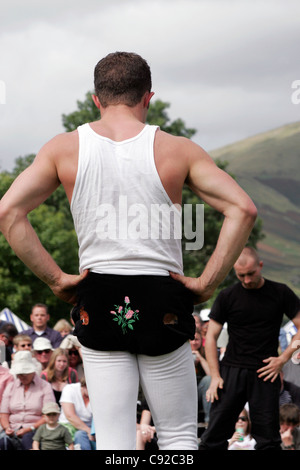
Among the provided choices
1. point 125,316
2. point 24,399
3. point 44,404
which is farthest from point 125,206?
point 24,399

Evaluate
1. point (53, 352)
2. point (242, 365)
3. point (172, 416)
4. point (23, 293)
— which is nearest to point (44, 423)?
point (53, 352)

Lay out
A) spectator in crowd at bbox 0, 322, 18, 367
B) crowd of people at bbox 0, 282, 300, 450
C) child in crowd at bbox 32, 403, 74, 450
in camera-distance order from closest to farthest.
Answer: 1. crowd of people at bbox 0, 282, 300, 450
2. child in crowd at bbox 32, 403, 74, 450
3. spectator in crowd at bbox 0, 322, 18, 367

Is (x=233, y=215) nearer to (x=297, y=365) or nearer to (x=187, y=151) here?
(x=187, y=151)

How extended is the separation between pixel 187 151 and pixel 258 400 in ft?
15.1

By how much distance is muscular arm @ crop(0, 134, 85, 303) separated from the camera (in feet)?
11.4

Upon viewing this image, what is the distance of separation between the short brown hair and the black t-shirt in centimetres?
441

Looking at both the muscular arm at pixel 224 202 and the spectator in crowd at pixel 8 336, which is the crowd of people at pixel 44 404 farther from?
the muscular arm at pixel 224 202

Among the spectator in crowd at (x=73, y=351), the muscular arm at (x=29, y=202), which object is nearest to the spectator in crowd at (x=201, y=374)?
the spectator in crowd at (x=73, y=351)

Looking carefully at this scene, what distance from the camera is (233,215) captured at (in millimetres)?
3484

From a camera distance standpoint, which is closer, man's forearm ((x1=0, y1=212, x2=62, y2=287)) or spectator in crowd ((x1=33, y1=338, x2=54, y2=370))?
man's forearm ((x1=0, y1=212, x2=62, y2=287))

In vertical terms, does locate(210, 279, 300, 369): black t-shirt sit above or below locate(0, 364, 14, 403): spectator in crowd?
above

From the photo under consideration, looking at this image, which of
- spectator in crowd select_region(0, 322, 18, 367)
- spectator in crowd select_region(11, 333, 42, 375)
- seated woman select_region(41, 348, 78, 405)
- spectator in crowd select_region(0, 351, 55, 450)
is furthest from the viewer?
spectator in crowd select_region(0, 322, 18, 367)

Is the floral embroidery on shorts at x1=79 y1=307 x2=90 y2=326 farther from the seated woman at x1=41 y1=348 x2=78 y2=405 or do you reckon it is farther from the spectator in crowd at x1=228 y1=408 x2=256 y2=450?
the seated woman at x1=41 y1=348 x2=78 y2=405

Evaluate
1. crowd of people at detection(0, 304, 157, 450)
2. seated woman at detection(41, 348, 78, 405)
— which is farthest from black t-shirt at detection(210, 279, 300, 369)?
seated woman at detection(41, 348, 78, 405)
